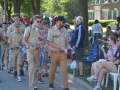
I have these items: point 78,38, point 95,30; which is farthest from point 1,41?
point 95,30

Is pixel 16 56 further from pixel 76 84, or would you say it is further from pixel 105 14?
pixel 105 14

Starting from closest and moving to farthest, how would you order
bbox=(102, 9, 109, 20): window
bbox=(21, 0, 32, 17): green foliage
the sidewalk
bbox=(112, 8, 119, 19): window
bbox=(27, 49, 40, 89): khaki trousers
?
bbox=(27, 49, 40, 89): khaki trousers → the sidewalk → bbox=(21, 0, 32, 17): green foliage → bbox=(112, 8, 119, 19): window → bbox=(102, 9, 109, 20): window

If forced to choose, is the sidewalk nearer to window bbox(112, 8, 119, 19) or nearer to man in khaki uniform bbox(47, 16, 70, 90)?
man in khaki uniform bbox(47, 16, 70, 90)

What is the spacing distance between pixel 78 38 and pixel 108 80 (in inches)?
59.7

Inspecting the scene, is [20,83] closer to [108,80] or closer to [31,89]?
[31,89]

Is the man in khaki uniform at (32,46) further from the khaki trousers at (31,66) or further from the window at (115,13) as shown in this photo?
the window at (115,13)

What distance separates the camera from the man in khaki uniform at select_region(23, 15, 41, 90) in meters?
7.77

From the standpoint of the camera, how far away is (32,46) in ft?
25.5

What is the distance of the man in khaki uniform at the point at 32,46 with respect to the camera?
7773mm

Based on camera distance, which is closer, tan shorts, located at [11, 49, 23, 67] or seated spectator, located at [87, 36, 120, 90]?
seated spectator, located at [87, 36, 120, 90]

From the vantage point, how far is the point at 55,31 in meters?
7.69

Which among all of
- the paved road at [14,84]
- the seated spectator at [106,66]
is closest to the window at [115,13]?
the paved road at [14,84]

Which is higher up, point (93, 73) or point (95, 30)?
point (95, 30)

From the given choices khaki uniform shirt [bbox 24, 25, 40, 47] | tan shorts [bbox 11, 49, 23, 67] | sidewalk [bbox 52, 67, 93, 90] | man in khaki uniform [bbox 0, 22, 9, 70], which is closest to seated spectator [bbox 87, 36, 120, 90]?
sidewalk [bbox 52, 67, 93, 90]
